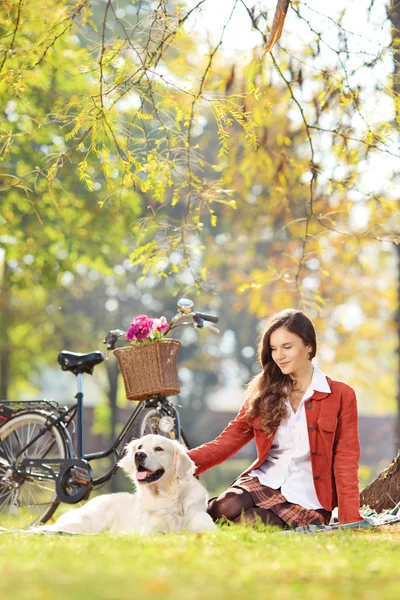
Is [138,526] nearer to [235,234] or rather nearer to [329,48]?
[329,48]

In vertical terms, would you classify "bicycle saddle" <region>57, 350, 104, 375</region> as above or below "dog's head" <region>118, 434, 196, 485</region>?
above

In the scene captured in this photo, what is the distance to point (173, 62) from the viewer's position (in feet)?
19.9

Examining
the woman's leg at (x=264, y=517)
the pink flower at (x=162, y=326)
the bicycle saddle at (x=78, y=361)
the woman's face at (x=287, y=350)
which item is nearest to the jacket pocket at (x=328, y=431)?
the woman's face at (x=287, y=350)

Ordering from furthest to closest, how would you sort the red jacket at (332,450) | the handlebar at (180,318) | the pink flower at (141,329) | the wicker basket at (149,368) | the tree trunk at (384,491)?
the handlebar at (180,318) → the tree trunk at (384,491) → the pink flower at (141,329) → the wicker basket at (149,368) → the red jacket at (332,450)

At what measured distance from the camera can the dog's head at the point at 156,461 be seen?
16.6 ft

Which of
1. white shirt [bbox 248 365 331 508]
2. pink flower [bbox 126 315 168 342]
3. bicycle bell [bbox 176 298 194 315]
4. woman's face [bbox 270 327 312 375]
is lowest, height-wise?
white shirt [bbox 248 365 331 508]

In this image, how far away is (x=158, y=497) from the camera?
16.8ft

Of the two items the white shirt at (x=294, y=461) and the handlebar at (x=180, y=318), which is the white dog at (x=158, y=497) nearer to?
the white shirt at (x=294, y=461)

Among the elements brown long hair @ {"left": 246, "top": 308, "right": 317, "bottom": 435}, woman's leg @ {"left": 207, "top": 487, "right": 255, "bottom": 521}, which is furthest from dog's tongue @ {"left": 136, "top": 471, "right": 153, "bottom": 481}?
brown long hair @ {"left": 246, "top": 308, "right": 317, "bottom": 435}

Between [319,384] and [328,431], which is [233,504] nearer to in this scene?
[328,431]

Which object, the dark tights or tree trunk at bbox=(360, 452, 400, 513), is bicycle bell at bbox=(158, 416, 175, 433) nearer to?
the dark tights

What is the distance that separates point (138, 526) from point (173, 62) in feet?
10.5

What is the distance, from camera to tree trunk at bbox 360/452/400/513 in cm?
677

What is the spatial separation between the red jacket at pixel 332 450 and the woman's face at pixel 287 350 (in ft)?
0.80
